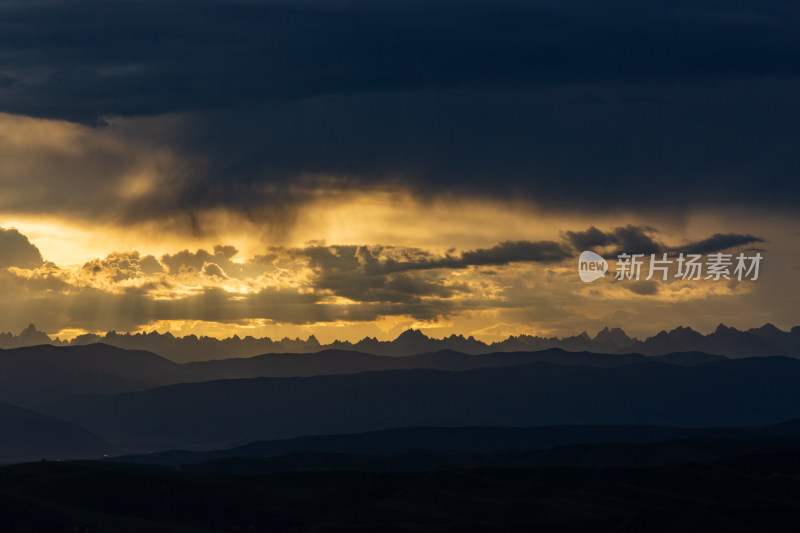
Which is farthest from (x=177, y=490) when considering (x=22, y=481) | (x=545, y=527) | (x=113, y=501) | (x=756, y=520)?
(x=756, y=520)

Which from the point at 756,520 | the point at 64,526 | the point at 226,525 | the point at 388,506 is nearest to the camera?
the point at 756,520

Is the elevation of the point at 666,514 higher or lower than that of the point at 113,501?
higher

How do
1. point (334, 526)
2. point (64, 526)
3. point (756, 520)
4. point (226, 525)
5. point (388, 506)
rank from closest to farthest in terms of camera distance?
point (756, 520) < point (64, 526) < point (334, 526) < point (226, 525) < point (388, 506)

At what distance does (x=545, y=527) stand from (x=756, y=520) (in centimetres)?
2867

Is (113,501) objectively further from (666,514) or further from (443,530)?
(666,514)

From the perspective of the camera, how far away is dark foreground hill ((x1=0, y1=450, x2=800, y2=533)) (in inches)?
5413

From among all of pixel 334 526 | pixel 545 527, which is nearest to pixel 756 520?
pixel 545 527

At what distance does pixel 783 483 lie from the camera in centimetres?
17400

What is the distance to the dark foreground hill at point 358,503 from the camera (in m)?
138

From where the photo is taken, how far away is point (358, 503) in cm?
18925

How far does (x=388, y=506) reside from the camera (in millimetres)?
177250

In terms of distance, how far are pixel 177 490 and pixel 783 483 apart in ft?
354

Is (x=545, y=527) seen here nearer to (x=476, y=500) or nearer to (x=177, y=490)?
(x=476, y=500)

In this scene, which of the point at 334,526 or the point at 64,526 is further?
the point at 334,526
